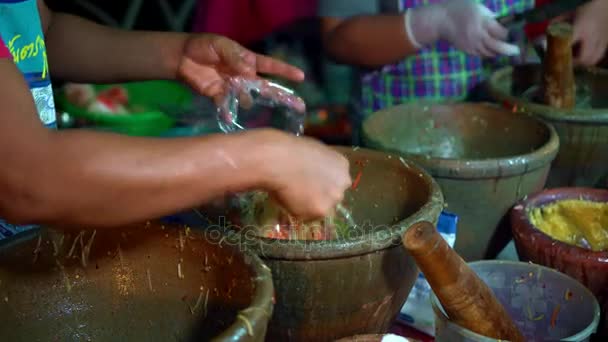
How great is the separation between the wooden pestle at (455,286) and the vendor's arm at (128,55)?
0.48m

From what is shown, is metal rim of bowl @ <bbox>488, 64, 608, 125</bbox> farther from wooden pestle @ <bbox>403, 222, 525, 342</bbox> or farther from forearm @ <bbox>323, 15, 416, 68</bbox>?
wooden pestle @ <bbox>403, 222, 525, 342</bbox>

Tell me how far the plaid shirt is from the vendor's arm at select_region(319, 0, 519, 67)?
7 centimetres

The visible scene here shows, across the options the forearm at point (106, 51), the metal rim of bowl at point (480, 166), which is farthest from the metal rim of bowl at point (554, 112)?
the forearm at point (106, 51)

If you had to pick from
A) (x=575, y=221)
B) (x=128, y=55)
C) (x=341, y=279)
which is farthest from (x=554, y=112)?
(x=128, y=55)

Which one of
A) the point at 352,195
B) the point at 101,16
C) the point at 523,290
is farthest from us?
the point at 101,16

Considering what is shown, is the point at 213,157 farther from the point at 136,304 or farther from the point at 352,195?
the point at 352,195

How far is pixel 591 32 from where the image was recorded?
1.84m

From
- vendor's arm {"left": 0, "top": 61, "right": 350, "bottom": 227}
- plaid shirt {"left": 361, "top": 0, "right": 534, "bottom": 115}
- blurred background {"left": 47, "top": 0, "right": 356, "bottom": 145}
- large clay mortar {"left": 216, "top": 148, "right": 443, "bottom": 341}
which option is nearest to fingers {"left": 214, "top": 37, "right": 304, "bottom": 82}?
large clay mortar {"left": 216, "top": 148, "right": 443, "bottom": 341}

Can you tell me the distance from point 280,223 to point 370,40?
81 centimetres

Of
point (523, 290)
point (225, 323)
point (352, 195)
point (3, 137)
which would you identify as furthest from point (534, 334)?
point (3, 137)

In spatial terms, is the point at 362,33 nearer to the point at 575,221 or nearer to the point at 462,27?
the point at 462,27

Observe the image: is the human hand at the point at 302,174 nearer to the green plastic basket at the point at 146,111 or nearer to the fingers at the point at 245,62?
the fingers at the point at 245,62

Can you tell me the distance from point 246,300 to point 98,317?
0.27 m

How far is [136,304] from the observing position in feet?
3.15
